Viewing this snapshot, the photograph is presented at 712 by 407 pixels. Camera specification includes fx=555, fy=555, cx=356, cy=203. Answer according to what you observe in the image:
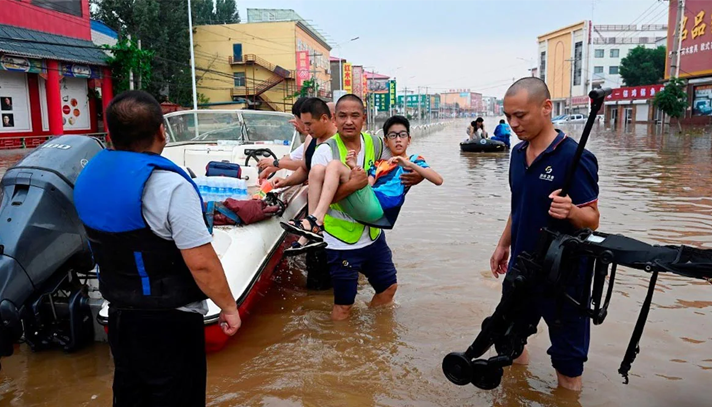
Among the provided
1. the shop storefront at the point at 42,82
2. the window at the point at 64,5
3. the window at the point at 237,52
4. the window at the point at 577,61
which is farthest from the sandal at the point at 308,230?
the window at the point at 577,61

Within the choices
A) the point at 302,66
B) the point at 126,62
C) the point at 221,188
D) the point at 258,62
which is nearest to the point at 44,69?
the point at 126,62

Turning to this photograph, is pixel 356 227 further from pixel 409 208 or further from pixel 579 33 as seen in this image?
pixel 579 33

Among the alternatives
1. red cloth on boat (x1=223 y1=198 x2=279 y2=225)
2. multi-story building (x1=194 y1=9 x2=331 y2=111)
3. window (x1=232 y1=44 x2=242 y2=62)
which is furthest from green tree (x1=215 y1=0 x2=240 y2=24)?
red cloth on boat (x1=223 y1=198 x2=279 y2=225)

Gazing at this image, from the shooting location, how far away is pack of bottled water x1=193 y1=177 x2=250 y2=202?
5.34 metres

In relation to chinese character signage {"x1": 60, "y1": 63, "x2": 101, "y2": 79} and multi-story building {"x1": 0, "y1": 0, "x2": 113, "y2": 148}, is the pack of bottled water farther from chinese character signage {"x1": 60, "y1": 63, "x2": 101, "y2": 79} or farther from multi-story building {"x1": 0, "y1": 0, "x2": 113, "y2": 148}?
chinese character signage {"x1": 60, "y1": 63, "x2": 101, "y2": 79}

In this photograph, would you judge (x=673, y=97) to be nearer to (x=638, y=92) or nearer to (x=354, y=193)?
(x=638, y=92)

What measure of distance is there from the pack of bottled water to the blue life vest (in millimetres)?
2977

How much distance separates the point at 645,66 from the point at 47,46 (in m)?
68.7

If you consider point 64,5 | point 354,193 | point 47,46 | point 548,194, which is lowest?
point 354,193

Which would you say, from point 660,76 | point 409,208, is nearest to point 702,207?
point 409,208

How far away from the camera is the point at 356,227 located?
4.40 metres

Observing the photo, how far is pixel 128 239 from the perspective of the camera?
7.31 ft

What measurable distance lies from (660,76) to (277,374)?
259ft

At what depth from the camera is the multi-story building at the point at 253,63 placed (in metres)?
50.2
